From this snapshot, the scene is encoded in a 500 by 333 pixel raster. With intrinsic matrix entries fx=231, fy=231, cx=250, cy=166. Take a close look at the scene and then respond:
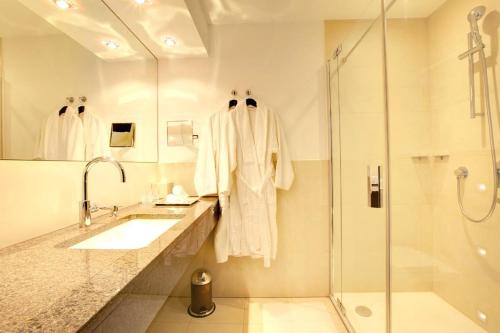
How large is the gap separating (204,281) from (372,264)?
1226 millimetres

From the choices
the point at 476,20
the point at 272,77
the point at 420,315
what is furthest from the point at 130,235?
the point at 476,20

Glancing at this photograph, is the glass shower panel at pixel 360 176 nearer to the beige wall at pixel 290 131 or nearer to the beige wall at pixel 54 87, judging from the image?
the beige wall at pixel 290 131

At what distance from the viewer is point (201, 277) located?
1.86 meters

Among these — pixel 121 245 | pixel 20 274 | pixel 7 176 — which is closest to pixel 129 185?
pixel 121 245

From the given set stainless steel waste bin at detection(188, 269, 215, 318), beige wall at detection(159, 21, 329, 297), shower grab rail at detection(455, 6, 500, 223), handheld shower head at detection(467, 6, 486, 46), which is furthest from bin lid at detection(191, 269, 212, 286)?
handheld shower head at detection(467, 6, 486, 46)

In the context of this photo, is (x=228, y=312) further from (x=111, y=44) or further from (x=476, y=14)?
(x=476, y=14)

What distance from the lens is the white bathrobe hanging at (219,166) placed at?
1.78m

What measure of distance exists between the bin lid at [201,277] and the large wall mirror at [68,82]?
1.03m

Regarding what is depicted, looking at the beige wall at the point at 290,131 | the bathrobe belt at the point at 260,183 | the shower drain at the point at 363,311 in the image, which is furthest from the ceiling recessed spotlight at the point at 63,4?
the shower drain at the point at 363,311

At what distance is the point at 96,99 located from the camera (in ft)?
4.60

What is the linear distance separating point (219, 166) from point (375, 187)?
1.09 m

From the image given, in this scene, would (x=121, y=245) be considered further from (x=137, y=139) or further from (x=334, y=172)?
(x=334, y=172)

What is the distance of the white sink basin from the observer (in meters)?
1.06

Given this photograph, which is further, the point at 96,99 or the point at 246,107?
the point at 246,107
